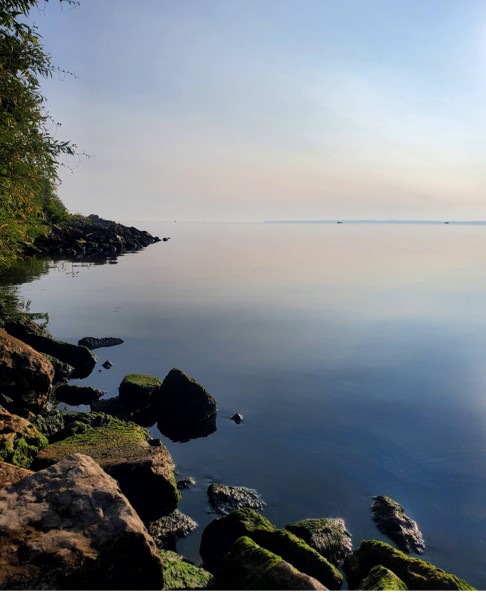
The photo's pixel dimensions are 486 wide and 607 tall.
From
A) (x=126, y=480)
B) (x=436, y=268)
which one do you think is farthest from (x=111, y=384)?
(x=436, y=268)

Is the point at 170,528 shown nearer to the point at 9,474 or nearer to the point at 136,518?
the point at 9,474

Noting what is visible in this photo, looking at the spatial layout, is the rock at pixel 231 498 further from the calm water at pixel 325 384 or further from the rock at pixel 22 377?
the rock at pixel 22 377

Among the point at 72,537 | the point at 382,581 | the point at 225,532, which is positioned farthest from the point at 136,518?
the point at 225,532

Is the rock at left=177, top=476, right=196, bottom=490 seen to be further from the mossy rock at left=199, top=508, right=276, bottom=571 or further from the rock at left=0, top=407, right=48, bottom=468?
the rock at left=0, top=407, right=48, bottom=468

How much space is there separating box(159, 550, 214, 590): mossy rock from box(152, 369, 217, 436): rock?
333 inches

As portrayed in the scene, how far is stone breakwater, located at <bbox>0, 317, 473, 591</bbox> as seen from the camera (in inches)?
227

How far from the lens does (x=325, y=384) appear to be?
69.7ft

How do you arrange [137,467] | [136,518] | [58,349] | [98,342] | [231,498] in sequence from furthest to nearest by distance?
[98,342], [58,349], [231,498], [137,467], [136,518]

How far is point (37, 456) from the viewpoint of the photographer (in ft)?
33.3

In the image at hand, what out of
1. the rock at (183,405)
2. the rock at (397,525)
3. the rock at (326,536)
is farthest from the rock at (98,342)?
the rock at (326,536)

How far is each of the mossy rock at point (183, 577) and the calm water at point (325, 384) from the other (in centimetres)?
230

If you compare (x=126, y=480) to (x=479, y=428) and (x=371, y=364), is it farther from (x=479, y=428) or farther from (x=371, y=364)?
(x=371, y=364)

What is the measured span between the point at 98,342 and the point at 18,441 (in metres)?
16.3

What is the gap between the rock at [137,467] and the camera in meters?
9.60
